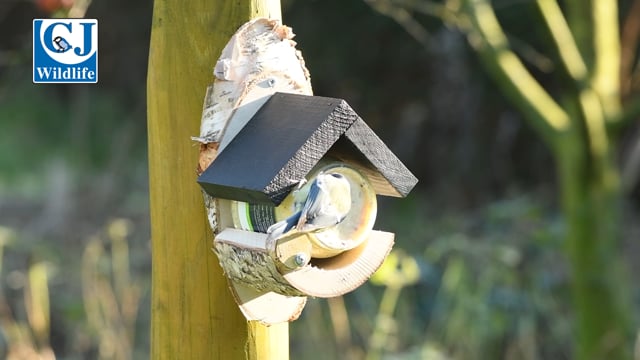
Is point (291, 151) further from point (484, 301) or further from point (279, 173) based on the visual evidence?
point (484, 301)

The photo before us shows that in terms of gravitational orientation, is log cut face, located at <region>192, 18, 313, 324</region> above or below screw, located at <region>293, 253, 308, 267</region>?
above

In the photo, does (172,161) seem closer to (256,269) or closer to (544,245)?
(256,269)

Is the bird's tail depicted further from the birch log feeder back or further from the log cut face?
the log cut face

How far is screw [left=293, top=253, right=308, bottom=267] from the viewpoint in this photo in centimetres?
123

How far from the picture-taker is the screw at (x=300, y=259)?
1.23 meters

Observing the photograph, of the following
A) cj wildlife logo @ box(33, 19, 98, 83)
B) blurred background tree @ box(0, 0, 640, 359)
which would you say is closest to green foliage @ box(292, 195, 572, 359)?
blurred background tree @ box(0, 0, 640, 359)

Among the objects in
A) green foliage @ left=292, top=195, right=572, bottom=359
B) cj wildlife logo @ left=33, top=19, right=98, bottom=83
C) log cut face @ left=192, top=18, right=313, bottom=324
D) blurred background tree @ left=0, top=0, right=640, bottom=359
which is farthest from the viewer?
green foliage @ left=292, top=195, right=572, bottom=359

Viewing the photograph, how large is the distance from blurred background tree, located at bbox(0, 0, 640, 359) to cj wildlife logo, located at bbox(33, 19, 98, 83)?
0.85 ft

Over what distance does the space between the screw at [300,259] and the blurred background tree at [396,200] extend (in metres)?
1.16

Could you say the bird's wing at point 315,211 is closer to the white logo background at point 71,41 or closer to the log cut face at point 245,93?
the log cut face at point 245,93

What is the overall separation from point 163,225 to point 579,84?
191 cm

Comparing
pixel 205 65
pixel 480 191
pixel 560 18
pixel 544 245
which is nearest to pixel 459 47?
pixel 480 191

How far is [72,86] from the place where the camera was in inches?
282

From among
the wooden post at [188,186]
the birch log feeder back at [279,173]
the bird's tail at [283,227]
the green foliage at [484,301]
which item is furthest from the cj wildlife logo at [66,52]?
the green foliage at [484,301]
